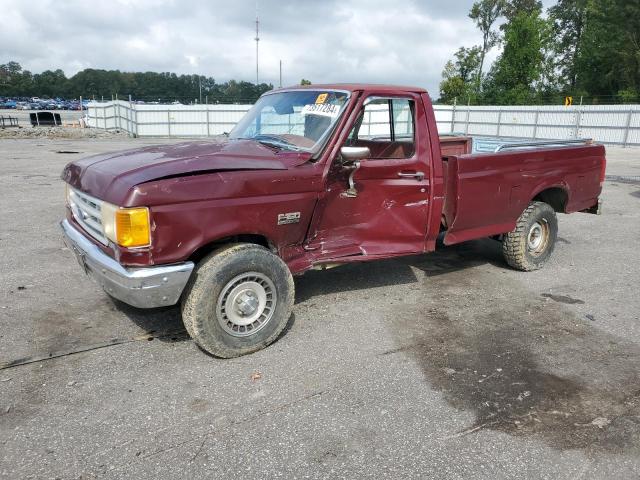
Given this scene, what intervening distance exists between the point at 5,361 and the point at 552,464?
11.9 feet

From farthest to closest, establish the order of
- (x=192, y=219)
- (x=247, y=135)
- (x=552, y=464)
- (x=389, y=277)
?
(x=389, y=277) → (x=247, y=135) → (x=192, y=219) → (x=552, y=464)

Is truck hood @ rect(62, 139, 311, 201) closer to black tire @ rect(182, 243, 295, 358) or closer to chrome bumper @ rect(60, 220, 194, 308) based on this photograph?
chrome bumper @ rect(60, 220, 194, 308)

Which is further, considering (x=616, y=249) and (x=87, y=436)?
(x=616, y=249)

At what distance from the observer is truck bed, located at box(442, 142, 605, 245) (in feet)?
16.1

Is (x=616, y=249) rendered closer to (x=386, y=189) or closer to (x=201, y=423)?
(x=386, y=189)

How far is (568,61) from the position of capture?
186 ft

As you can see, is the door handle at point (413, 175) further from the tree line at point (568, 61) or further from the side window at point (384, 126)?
the tree line at point (568, 61)

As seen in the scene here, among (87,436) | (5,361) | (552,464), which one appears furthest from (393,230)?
(5,361)

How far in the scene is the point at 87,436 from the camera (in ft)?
9.26

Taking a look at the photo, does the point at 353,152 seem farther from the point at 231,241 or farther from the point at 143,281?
the point at 143,281

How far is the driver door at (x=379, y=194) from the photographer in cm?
416

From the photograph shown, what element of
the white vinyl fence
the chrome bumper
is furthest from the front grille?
the white vinyl fence

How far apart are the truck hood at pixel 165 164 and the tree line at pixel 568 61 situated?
143 feet

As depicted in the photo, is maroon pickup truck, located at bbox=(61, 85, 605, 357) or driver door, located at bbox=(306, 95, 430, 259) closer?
maroon pickup truck, located at bbox=(61, 85, 605, 357)
